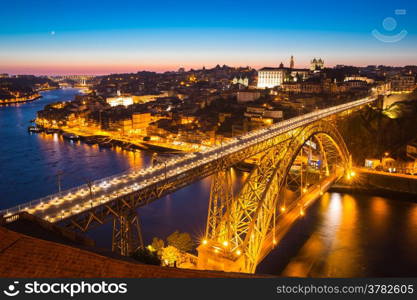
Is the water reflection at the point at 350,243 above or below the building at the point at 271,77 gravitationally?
below

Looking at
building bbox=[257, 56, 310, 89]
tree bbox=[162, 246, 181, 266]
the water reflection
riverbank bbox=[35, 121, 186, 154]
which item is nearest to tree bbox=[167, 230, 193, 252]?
tree bbox=[162, 246, 181, 266]

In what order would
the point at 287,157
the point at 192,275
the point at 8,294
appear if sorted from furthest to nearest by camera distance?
the point at 287,157, the point at 192,275, the point at 8,294

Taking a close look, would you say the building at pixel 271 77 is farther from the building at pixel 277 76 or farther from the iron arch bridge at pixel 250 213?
the iron arch bridge at pixel 250 213

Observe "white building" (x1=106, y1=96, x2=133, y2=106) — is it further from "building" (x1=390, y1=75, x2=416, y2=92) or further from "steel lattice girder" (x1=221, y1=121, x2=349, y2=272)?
"steel lattice girder" (x1=221, y1=121, x2=349, y2=272)

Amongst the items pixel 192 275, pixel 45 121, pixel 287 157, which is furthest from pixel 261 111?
pixel 192 275

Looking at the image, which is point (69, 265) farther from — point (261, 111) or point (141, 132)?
point (141, 132)

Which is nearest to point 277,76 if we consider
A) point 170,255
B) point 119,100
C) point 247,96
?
point 247,96

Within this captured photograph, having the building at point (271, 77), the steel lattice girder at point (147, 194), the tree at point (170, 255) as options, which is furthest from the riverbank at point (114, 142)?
the building at point (271, 77)
